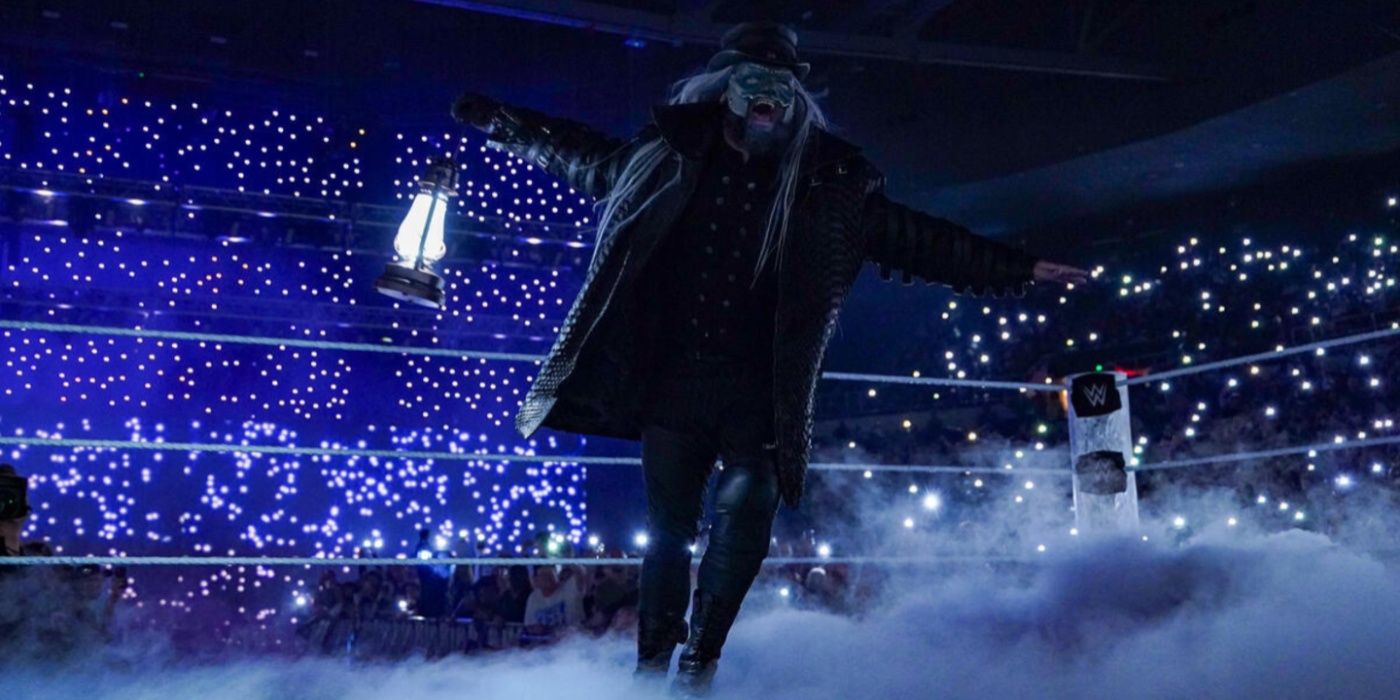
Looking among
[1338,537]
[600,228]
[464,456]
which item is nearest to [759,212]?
[600,228]

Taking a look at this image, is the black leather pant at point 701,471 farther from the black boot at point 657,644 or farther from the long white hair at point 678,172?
the long white hair at point 678,172

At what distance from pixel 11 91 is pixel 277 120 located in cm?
258

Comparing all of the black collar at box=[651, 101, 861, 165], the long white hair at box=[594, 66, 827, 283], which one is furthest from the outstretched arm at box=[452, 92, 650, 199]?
the black collar at box=[651, 101, 861, 165]

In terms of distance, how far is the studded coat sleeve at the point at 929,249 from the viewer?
2.25 m

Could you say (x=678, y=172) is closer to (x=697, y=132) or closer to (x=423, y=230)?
(x=697, y=132)

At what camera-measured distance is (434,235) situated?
2883 millimetres

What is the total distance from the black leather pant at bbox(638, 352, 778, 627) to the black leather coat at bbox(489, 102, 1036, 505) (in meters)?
0.05

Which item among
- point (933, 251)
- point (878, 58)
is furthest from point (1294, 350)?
point (878, 58)

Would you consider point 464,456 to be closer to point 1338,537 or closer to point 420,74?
point 1338,537

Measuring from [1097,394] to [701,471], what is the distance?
4.80 ft

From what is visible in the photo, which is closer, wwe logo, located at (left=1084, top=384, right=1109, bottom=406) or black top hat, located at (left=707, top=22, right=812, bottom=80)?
black top hat, located at (left=707, top=22, right=812, bottom=80)

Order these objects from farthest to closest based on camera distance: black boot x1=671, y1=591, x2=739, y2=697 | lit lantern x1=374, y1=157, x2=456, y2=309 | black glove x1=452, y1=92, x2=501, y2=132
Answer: lit lantern x1=374, y1=157, x2=456, y2=309
black glove x1=452, y1=92, x2=501, y2=132
black boot x1=671, y1=591, x2=739, y2=697

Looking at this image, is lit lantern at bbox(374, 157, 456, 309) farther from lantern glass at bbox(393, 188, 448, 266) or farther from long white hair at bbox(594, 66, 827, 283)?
long white hair at bbox(594, 66, 827, 283)

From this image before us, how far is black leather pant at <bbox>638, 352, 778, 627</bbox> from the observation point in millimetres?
2062
